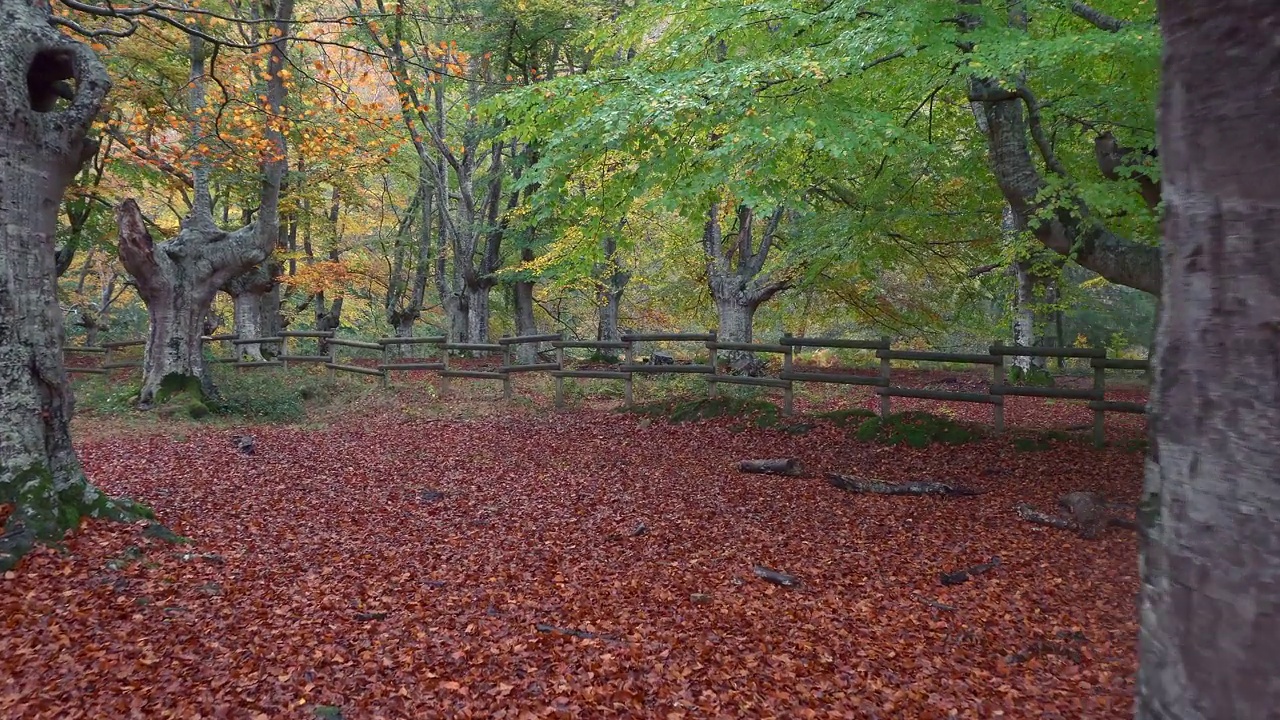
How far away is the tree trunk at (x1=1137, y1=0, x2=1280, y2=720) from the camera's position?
1731mm

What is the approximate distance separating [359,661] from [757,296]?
1216 centimetres

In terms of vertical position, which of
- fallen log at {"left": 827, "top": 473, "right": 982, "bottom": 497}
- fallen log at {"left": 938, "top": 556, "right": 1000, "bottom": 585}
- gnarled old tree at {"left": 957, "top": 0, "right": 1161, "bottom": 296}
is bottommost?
fallen log at {"left": 938, "top": 556, "right": 1000, "bottom": 585}

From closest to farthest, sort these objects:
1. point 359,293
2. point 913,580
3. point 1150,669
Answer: point 1150,669
point 913,580
point 359,293

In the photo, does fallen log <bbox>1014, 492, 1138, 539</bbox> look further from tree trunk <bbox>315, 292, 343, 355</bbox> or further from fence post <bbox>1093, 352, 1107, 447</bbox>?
tree trunk <bbox>315, 292, 343, 355</bbox>

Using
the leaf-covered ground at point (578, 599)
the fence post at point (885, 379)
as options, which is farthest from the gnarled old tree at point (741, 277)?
the leaf-covered ground at point (578, 599)

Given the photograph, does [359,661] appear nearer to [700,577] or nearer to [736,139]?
[700,577]

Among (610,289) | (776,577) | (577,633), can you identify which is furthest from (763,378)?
(610,289)

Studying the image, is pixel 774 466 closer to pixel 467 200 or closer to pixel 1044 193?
pixel 1044 193

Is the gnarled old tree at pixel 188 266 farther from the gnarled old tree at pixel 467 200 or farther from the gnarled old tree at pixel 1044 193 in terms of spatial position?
the gnarled old tree at pixel 1044 193

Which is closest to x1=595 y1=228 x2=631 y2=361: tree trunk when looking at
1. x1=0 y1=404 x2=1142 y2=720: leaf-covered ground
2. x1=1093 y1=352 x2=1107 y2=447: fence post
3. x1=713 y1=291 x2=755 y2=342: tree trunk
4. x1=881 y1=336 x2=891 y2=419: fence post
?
x1=713 y1=291 x2=755 y2=342: tree trunk

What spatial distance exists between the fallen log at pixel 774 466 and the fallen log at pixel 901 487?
64 cm

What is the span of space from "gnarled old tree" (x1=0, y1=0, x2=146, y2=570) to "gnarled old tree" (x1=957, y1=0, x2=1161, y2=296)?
24.4 ft

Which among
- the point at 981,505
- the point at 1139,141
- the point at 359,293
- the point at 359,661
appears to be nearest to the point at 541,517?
the point at 359,661

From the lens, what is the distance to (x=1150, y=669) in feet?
6.42
